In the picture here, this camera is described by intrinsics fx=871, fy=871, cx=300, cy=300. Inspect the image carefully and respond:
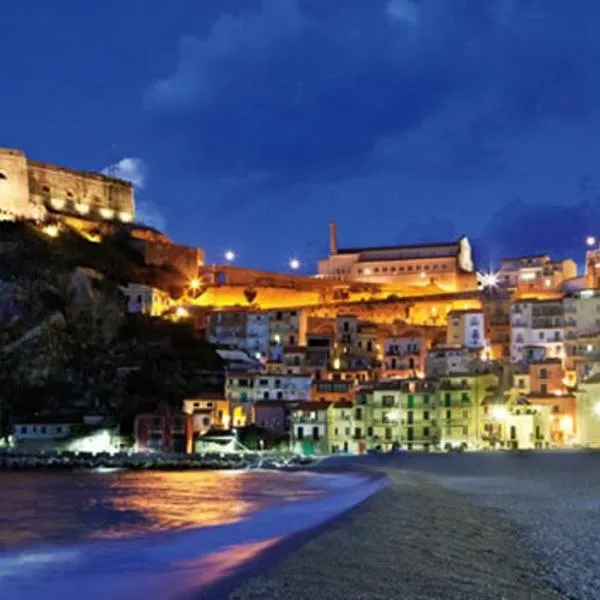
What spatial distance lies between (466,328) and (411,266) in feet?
74.8

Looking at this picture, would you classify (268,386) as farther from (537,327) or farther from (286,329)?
(537,327)

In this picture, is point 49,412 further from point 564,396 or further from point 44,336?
point 564,396

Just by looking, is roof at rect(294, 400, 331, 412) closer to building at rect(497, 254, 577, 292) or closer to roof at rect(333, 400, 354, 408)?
roof at rect(333, 400, 354, 408)

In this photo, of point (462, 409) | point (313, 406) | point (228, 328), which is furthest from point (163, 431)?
point (462, 409)

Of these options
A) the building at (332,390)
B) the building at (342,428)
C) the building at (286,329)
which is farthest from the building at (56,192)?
the building at (342,428)

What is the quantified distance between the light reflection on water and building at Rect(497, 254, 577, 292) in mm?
43246

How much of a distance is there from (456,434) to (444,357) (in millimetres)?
7911

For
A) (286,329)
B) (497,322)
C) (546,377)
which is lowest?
(546,377)

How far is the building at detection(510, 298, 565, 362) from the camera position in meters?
65.2

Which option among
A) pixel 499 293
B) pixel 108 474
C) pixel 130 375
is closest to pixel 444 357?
pixel 499 293

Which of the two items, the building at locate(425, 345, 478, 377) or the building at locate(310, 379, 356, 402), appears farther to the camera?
the building at locate(425, 345, 478, 377)

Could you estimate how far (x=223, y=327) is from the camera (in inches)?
2869

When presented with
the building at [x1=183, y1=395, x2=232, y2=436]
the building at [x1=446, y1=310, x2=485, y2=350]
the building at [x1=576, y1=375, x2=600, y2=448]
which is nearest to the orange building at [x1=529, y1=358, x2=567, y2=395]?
the building at [x1=576, y1=375, x2=600, y2=448]

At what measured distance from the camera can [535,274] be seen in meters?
82.5
